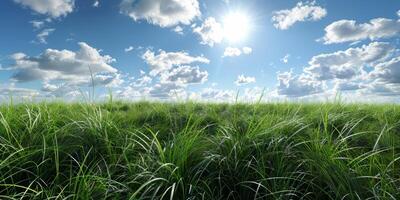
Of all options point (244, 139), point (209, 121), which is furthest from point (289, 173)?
point (209, 121)

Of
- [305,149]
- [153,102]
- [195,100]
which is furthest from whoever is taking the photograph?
[153,102]

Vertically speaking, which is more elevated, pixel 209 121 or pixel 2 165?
pixel 209 121

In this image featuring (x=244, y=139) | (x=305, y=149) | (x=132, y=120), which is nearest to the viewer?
(x=244, y=139)

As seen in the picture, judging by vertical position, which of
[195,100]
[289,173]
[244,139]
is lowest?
[289,173]

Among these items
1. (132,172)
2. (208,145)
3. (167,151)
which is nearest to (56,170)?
(132,172)

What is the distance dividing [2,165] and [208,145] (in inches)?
83.1

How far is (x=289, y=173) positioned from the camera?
383 cm

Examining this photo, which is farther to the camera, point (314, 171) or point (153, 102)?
point (153, 102)

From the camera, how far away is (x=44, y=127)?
4.63 meters

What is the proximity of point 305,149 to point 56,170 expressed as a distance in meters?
2.69

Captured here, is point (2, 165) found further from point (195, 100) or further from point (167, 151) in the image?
point (195, 100)

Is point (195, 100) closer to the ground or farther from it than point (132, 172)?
farther from it

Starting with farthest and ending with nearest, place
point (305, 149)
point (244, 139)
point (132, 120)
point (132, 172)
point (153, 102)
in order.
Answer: point (153, 102) < point (132, 120) < point (305, 149) < point (244, 139) < point (132, 172)

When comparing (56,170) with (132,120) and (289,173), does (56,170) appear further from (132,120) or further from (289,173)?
(289,173)
